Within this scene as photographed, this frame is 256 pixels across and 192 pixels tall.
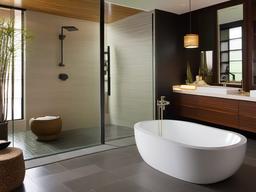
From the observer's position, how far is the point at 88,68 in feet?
17.0

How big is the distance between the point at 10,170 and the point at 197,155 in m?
1.90

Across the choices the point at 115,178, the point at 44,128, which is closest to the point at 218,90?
the point at 115,178

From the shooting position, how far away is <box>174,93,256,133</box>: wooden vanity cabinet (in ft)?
12.7

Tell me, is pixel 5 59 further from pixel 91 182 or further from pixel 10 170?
pixel 91 182

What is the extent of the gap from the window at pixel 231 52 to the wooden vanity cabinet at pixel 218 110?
0.60 metres

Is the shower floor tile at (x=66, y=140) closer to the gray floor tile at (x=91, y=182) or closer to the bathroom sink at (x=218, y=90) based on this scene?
the gray floor tile at (x=91, y=182)

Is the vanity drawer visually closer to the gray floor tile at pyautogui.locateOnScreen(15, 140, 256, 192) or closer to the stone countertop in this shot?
the stone countertop

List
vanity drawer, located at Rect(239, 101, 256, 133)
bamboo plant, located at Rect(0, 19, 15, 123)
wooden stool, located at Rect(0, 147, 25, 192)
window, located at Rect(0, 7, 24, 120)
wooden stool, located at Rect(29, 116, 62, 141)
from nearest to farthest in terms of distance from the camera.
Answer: wooden stool, located at Rect(0, 147, 25, 192), bamboo plant, located at Rect(0, 19, 15, 123), vanity drawer, located at Rect(239, 101, 256, 133), window, located at Rect(0, 7, 24, 120), wooden stool, located at Rect(29, 116, 62, 141)

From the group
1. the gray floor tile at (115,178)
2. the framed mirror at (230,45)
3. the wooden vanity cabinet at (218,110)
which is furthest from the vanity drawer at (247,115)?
the framed mirror at (230,45)

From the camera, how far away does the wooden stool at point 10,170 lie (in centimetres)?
240

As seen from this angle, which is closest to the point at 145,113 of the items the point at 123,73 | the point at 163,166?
the point at 123,73

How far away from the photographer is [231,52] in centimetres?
449

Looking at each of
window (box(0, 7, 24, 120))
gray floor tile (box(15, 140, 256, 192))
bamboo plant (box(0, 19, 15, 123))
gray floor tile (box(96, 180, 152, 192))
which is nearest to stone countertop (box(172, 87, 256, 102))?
gray floor tile (box(15, 140, 256, 192))

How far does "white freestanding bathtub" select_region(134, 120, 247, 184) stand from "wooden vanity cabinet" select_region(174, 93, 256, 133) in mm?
1042
